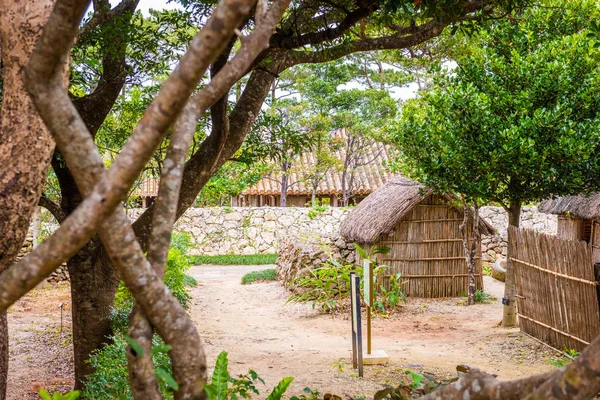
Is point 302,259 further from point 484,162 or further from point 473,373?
point 473,373

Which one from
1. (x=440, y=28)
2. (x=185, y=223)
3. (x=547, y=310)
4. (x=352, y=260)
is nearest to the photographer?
(x=440, y=28)

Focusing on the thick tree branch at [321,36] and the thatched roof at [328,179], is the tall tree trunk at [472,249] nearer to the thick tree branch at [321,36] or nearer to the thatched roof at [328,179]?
the thick tree branch at [321,36]

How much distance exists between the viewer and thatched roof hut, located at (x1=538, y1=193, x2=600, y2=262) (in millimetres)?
11484

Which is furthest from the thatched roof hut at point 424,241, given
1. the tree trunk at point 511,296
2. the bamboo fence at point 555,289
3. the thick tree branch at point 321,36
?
the thick tree branch at point 321,36

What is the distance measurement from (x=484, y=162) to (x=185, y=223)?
12.0m

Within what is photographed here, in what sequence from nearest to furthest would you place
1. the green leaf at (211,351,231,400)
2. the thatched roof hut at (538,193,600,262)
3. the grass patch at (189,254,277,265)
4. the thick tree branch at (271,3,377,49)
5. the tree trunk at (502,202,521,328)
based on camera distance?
1. the green leaf at (211,351,231,400)
2. the thick tree branch at (271,3,377,49)
3. the tree trunk at (502,202,521,328)
4. the thatched roof hut at (538,193,600,262)
5. the grass patch at (189,254,277,265)

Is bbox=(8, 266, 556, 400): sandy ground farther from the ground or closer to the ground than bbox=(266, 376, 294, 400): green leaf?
closer to the ground

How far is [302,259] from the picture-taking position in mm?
12242

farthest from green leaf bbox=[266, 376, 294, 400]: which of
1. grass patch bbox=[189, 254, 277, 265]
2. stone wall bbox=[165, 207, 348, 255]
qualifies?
stone wall bbox=[165, 207, 348, 255]

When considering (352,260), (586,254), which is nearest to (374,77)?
(352,260)

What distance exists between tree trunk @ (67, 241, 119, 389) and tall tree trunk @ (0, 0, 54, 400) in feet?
9.24

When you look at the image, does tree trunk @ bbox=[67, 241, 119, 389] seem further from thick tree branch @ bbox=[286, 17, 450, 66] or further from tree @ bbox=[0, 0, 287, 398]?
tree @ bbox=[0, 0, 287, 398]

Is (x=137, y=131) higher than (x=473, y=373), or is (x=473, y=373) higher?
(x=137, y=131)

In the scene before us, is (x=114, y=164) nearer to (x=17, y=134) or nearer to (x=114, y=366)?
(x=17, y=134)
